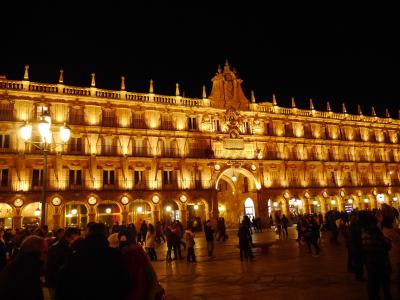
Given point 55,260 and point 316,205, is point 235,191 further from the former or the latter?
point 55,260

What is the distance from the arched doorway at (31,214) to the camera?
31.3 m

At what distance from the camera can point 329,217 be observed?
67.7 feet

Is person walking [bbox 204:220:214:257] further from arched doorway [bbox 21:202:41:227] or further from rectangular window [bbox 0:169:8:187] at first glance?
rectangular window [bbox 0:169:8:187]

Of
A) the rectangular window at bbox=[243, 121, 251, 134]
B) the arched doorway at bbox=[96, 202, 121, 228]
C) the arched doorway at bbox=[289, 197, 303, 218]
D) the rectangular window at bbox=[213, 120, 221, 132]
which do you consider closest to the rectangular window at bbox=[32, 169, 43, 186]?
the arched doorway at bbox=[96, 202, 121, 228]

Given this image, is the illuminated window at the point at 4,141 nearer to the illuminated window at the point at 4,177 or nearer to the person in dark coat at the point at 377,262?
the illuminated window at the point at 4,177

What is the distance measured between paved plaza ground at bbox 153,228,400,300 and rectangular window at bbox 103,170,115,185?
67.8 feet

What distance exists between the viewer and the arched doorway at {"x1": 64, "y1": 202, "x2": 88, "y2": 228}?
1308 inches

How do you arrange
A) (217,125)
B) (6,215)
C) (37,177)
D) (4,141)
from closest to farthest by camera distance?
(6,215), (4,141), (37,177), (217,125)

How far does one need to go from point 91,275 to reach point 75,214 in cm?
3217

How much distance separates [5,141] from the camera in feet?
105

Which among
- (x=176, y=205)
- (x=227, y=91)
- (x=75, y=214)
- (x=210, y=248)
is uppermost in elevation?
(x=227, y=91)

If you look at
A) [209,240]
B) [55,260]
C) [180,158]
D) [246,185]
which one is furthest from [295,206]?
[55,260]

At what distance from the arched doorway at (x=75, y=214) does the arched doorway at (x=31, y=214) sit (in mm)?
2436

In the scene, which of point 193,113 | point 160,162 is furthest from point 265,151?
point 160,162
